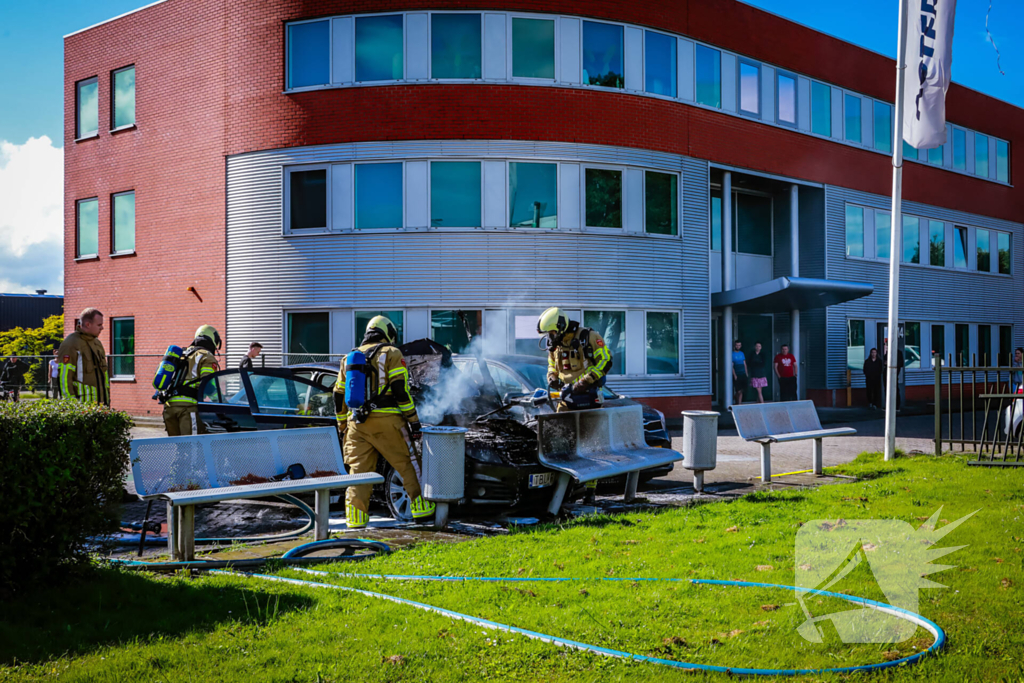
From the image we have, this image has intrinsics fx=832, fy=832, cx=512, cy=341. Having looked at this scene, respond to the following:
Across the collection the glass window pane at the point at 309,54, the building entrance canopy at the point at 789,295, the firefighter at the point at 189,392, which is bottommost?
the firefighter at the point at 189,392

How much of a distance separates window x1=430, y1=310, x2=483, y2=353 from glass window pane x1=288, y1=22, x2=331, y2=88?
5817mm

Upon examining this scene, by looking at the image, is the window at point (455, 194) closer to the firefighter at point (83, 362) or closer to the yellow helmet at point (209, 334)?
the yellow helmet at point (209, 334)

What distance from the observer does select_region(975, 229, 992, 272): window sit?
30.0 meters

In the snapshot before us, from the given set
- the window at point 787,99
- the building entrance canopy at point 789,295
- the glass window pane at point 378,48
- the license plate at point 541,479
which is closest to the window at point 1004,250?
the building entrance canopy at point 789,295

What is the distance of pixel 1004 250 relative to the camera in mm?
31312

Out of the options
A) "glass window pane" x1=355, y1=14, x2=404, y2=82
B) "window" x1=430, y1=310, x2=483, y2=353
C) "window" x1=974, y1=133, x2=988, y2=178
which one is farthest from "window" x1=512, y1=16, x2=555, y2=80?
"window" x1=974, y1=133, x2=988, y2=178

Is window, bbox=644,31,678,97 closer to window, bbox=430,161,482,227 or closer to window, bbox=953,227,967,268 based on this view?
window, bbox=430,161,482,227

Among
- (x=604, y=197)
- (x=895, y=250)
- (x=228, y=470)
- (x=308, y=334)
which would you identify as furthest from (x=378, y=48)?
(x=228, y=470)

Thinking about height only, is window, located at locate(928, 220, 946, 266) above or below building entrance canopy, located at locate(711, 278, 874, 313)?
above

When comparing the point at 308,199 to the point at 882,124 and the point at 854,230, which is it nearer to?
the point at 854,230

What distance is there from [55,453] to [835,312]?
22576mm

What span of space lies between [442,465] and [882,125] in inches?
916

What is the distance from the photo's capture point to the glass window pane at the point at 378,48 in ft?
59.9

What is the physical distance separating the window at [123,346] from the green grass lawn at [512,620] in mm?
18170
